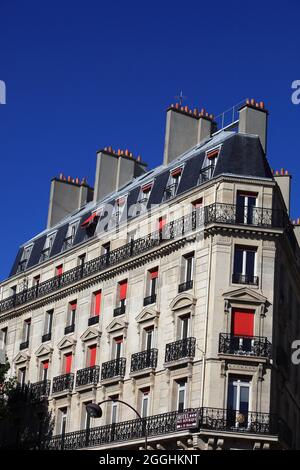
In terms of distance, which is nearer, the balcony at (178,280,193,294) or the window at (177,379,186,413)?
the window at (177,379,186,413)

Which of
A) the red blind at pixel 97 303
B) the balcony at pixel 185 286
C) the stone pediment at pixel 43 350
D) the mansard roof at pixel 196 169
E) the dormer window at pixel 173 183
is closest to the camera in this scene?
the balcony at pixel 185 286

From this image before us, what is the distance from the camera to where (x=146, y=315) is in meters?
44.0

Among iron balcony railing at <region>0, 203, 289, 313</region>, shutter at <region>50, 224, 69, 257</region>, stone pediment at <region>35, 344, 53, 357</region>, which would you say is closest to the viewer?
iron balcony railing at <region>0, 203, 289, 313</region>

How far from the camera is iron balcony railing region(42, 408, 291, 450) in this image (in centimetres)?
3931

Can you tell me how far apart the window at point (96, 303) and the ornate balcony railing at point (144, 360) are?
4.13 metres

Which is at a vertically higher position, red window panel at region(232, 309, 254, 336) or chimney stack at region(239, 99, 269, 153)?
chimney stack at region(239, 99, 269, 153)

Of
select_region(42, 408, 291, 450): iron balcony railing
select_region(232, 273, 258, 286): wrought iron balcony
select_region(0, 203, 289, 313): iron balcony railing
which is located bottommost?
select_region(42, 408, 291, 450): iron balcony railing

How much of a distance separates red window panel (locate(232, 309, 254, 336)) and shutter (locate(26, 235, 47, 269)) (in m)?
15.5

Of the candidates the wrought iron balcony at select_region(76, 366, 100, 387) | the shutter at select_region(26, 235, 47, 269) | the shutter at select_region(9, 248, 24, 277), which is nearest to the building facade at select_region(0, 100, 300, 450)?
the wrought iron balcony at select_region(76, 366, 100, 387)

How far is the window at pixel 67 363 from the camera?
158ft

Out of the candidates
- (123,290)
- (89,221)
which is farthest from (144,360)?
(89,221)

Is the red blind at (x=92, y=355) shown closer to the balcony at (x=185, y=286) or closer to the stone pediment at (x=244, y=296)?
the balcony at (x=185, y=286)

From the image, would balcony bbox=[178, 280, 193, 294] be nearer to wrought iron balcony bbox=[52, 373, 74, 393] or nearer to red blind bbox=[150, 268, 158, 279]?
red blind bbox=[150, 268, 158, 279]

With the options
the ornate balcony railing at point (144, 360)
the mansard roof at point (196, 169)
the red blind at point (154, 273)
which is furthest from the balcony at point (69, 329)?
the red blind at point (154, 273)
